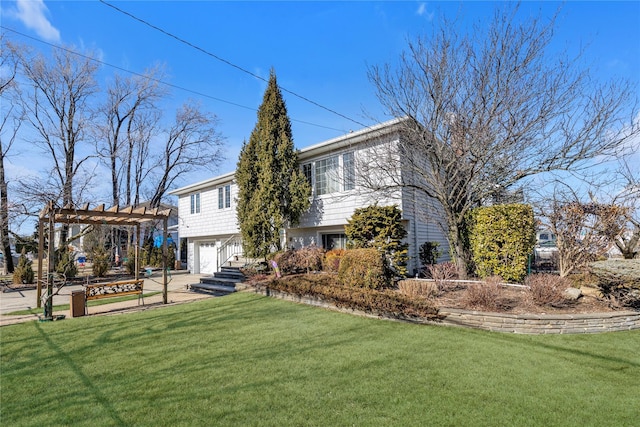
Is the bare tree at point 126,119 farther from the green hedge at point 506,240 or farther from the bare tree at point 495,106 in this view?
the green hedge at point 506,240

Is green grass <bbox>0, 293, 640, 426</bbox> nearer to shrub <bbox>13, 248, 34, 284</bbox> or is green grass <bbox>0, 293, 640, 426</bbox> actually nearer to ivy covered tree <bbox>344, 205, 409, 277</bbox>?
ivy covered tree <bbox>344, 205, 409, 277</bbox>

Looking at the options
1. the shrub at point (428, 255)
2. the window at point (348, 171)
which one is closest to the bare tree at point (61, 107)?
the window at point (348, 171)

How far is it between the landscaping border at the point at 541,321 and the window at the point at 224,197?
13122 mm

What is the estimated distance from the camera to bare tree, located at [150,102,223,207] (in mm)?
27438

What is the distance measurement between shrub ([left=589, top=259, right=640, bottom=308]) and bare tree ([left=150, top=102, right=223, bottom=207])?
27.2m

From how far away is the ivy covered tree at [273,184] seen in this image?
1267cm

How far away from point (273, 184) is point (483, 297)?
839 centimetres

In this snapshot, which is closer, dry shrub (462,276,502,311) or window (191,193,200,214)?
dry shrub (462,276,502,311)

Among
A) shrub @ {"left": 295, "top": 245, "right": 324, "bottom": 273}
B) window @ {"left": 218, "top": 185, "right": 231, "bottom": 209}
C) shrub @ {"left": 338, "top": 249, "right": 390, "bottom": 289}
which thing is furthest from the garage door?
shrub @ {"left": 338, "top": 249, "right": 390, "bottom": 289}

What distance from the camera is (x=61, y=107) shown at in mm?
→ 22297

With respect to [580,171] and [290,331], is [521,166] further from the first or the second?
[290,331]

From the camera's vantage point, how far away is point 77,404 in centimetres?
357

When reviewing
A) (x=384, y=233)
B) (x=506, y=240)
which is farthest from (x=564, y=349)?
(x=384, y=233)

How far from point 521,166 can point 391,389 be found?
763 centimetres
